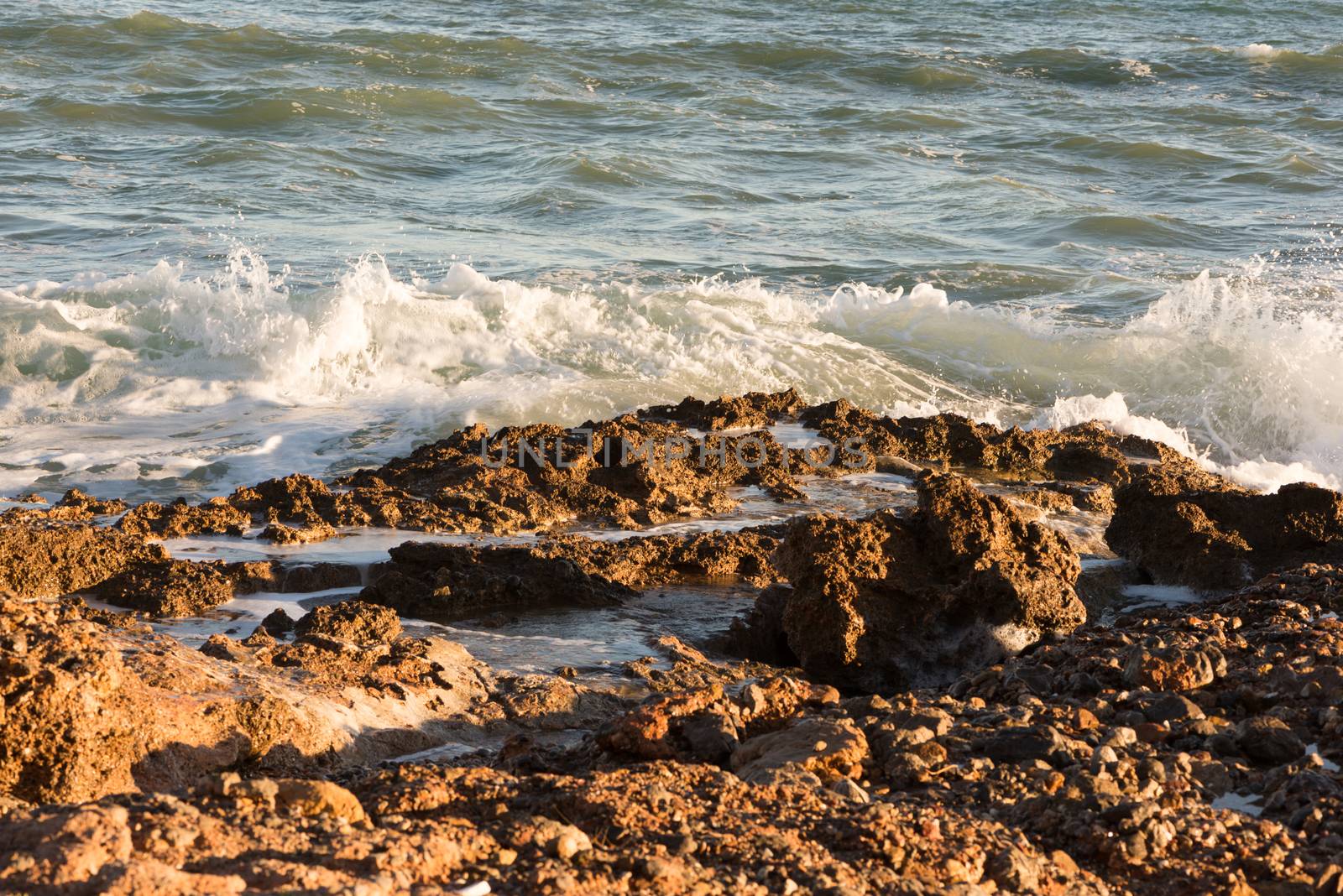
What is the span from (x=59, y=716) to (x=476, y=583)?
2165 mm

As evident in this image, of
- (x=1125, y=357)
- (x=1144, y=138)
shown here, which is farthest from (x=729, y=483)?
(x=1144, y=138)

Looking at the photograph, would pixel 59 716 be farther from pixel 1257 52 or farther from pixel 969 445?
pixel 1257 52

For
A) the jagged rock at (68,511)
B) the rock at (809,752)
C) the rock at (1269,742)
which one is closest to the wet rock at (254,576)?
the jagged rock at (68,511)

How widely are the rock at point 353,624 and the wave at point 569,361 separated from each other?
3365 mm

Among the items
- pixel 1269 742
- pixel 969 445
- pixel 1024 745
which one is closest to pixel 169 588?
pixel 1024 745

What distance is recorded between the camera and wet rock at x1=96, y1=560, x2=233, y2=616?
4.52 m

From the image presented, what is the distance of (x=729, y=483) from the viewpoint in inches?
249

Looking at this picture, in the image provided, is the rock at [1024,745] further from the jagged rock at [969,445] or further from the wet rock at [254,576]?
the jagged rock at [969,445]

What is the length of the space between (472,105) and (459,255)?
5.90 metres

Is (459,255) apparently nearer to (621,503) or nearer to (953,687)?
(621,503)

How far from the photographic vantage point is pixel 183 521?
5406 mm

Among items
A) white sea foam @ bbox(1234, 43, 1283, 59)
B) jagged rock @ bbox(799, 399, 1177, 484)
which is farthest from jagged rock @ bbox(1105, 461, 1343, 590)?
white sea foam @ bbox(1234, 43, 1283, 59)

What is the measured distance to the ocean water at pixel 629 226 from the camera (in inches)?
352

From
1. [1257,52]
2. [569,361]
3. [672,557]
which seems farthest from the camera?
[1257,52]
